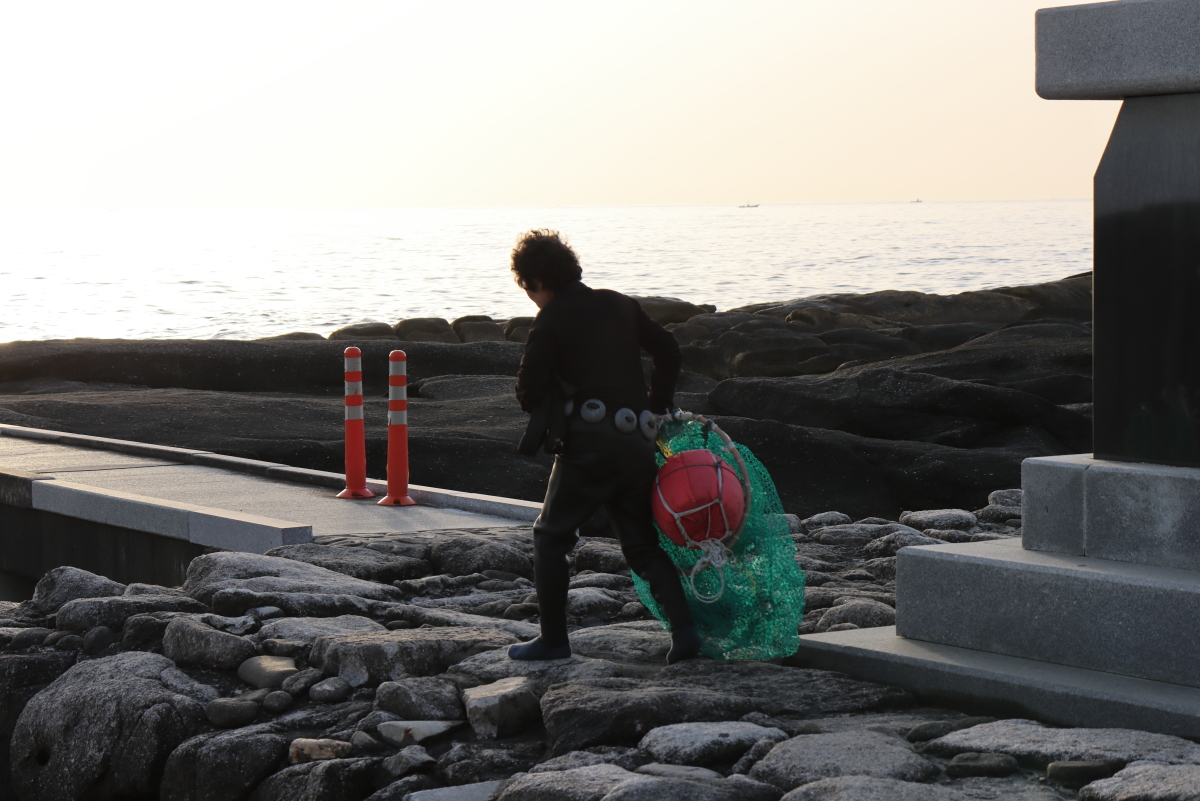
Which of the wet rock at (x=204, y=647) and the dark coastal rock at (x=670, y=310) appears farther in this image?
the dark coastal rock at (x=670, y=310)

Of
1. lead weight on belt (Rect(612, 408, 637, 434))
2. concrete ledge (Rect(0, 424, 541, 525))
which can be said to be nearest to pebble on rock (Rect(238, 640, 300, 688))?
lead weight on belt (Rect(612, 408, 637, 434))

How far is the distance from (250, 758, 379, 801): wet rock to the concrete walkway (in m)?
3.30

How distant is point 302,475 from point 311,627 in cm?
→ 506

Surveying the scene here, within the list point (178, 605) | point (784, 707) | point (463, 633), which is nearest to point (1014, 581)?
point (784, 707)

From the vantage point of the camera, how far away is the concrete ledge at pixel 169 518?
7.76 meters

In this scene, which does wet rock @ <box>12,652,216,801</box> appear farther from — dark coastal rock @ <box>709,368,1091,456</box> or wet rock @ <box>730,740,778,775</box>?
dark coastal rock @ <box>709,368,1091,456</box>

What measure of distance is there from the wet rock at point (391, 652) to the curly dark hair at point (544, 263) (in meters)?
1.55

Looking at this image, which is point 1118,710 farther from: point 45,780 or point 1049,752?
point 45,780

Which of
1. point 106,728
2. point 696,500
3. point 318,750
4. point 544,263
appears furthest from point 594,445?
point 106,728

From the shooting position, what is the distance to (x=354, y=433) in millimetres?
9445

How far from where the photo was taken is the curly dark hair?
4.96 meters

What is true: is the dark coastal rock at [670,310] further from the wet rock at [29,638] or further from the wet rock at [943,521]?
the wet rock at [29,638]

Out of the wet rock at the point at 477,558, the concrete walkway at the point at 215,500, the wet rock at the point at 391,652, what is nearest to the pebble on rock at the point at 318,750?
the wet rock at the point at 391,652

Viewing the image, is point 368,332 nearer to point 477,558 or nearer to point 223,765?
point 477,558
